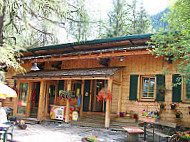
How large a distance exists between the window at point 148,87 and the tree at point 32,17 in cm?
502

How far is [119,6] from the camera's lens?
26.0 m

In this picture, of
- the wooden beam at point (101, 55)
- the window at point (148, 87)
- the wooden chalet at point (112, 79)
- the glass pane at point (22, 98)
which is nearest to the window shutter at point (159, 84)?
the wooden chalet at point (112, 79)

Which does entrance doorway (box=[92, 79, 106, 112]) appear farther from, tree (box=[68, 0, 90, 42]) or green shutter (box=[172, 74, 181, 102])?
tree (box=[68, 0, 90, 42])

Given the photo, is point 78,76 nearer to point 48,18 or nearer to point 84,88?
point 84,88

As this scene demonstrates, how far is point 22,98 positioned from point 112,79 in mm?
6193

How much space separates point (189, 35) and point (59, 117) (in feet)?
26.2

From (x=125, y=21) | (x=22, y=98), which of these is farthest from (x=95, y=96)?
(x=125, y=21)

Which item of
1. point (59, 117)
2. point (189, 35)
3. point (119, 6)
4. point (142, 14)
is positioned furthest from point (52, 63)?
point (142, 14)

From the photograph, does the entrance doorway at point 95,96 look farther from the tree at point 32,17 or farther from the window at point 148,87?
the tree at point 32,17

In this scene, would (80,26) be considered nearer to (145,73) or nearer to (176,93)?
(145,73)

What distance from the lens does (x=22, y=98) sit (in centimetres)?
1298

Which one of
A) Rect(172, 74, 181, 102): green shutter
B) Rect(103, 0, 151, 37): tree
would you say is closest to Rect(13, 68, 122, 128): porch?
Rect(172, 74, 181, 102): green shutter

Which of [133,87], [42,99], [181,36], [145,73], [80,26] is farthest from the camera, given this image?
[42,99]

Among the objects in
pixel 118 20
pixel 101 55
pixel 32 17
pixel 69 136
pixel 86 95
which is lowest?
pixel 69 136
